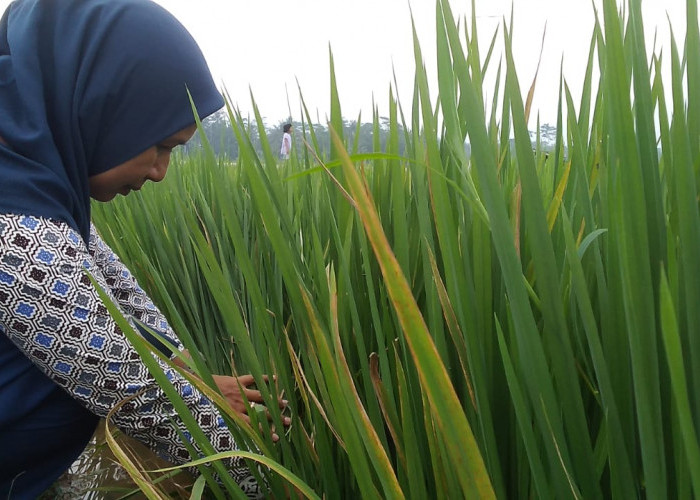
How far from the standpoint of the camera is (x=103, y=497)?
996 millimetres

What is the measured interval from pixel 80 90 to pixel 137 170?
0.54 feet

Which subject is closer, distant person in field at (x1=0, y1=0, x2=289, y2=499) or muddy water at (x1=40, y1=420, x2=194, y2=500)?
distant person in field at (x1=0, y1=0, x2=289, y2=499)

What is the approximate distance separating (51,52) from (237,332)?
2.10 ft

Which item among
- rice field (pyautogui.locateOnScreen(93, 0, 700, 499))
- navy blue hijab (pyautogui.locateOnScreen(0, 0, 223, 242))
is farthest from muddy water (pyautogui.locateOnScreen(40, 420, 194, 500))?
rice field (pyautogui.locateOnScreen(93, 0, 700, 499))

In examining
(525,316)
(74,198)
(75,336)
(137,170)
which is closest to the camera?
(525,316)

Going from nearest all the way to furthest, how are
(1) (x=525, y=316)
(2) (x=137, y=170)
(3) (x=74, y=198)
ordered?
(1) (x=525, y=316) < (3) (x=74, y=198) < (2) (x=137, y=170)

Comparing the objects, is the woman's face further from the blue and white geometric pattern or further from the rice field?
the rice field

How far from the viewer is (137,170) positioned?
40.6 inches

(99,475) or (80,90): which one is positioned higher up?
(80,90)

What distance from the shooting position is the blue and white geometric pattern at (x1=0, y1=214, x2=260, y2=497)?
0.79 meters

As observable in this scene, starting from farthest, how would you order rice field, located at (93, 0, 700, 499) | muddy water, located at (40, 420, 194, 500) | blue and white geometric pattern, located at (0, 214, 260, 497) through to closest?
muddy water, located at (40, 420, 194, 500) < blue and white geometric pattern, located at (0, 214, 260, 497) < rice field, located at (93, 0, 700, 499)

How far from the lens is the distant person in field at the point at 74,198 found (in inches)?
31.7

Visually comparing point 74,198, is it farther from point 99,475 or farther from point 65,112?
point 99,475

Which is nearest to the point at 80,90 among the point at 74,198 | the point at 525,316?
the point at 74,198
